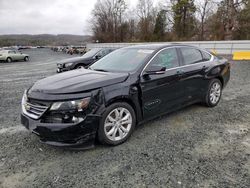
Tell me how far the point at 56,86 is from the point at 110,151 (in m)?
1.27

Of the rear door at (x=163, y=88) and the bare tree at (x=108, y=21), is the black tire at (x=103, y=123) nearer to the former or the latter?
the rear door at (x=163, y=88)

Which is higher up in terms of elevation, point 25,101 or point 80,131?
point 25,101

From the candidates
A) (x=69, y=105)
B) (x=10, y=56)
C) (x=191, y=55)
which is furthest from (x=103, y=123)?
(x=10, y=56)

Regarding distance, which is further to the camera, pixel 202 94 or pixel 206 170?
pixel 202 94

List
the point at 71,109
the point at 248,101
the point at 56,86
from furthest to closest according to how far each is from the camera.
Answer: the point at 248,101, the point at 56,86, the point at 71,109

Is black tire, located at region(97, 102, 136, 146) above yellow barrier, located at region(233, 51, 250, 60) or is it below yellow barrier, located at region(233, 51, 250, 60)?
below

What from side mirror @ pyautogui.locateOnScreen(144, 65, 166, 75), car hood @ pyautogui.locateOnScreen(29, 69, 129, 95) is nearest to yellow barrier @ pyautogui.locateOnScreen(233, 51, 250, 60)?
side mirror @ pyautogui.locateOnScreen(144, 65, 166, 75)

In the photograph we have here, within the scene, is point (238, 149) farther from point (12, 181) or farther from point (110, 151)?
point (12, 181)

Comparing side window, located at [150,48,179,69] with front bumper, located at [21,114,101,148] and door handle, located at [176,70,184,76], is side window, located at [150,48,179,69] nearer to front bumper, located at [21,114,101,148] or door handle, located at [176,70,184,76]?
door handle, located at [176,70,184,76]

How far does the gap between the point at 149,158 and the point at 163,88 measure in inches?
54.3

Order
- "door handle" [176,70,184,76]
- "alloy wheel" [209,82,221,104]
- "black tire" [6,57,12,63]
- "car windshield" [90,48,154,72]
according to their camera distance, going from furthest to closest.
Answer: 1. "black tire" [6,57,12,63]
2. "alloy wheel" [209,82,221,104]
3. "door handle" [176,70,184,76]
4. "car windshield" [90,48,154,72]

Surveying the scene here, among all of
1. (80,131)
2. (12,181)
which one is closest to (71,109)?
(80,131)

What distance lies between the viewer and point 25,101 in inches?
133

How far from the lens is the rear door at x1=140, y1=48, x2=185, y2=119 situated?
3688 millimetres
